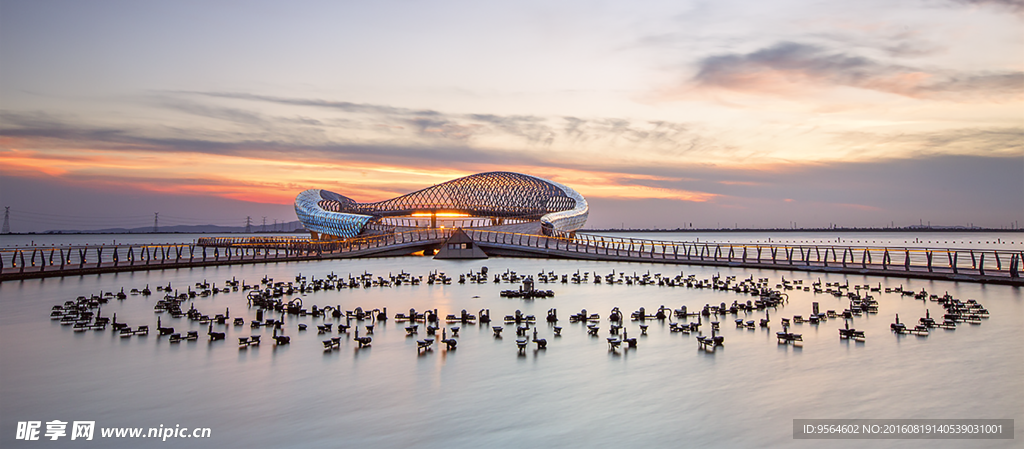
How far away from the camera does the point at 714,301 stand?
29.1 meters

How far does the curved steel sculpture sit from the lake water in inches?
3015

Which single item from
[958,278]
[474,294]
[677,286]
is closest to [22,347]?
[474,294]

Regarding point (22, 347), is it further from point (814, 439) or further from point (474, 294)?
point (814, 439)

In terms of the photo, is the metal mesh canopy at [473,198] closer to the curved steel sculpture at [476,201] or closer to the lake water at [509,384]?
the curved steel sculpture at [476,201]

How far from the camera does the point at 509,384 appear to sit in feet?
47.9

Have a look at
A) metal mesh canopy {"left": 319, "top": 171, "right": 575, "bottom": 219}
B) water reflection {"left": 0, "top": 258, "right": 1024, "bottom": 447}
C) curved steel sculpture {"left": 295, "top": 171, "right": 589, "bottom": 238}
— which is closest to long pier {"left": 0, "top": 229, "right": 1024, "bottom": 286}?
water reflection {"left": 0, "top": 258, "right": 1024, "bottom": 447}

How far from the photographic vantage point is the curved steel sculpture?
102 m

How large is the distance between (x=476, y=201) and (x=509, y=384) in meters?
96.8

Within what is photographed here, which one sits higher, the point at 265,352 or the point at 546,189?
the point at 546,189

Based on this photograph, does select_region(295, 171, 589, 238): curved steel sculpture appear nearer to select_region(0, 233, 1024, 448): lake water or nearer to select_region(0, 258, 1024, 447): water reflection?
select_region(0, 233, 1024, 448): lake water

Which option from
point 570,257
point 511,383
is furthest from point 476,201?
point 511,383

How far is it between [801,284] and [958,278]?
9744 mm

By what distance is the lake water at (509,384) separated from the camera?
11.5 metres

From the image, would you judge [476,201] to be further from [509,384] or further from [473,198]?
[509,384]
